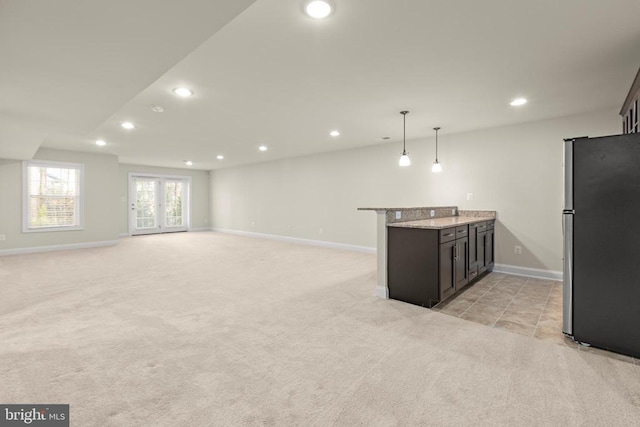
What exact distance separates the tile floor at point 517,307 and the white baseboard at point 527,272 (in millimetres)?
149

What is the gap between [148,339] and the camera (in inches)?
98.3

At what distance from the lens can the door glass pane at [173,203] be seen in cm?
1067

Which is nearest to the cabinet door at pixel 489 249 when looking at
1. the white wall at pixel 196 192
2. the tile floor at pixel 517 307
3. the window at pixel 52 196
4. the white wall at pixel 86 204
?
the tile floor at pixel 517 307

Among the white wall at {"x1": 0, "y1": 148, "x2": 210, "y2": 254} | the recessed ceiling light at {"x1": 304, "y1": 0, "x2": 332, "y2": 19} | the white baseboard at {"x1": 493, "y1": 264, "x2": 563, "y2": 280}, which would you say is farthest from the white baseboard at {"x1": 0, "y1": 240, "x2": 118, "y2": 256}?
the white baseboard at {"x1": 493, "y1": 264, "x2": 563, "y2": 280}

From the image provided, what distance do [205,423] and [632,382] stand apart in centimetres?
259

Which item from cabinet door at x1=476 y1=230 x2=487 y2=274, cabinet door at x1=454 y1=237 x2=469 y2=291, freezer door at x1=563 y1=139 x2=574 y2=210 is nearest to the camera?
freezer door at x1=563 y1=139 x2=574 y2=210

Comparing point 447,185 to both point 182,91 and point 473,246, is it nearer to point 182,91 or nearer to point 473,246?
point 473,246

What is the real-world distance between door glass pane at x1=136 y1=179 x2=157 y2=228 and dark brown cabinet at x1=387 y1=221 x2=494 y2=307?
931 cm

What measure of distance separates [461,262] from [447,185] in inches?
87.8

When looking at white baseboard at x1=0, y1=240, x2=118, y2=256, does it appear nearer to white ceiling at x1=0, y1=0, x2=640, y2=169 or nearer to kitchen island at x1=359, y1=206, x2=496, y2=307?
white ceiling at x1=0, y1=0, x2=640, y2=169

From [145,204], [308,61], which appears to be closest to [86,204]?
[145,204]

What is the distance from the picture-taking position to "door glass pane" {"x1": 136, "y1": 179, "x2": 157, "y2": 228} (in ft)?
32.9

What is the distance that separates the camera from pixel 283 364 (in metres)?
2.12

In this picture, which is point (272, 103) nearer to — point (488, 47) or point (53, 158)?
point (488, 47)
